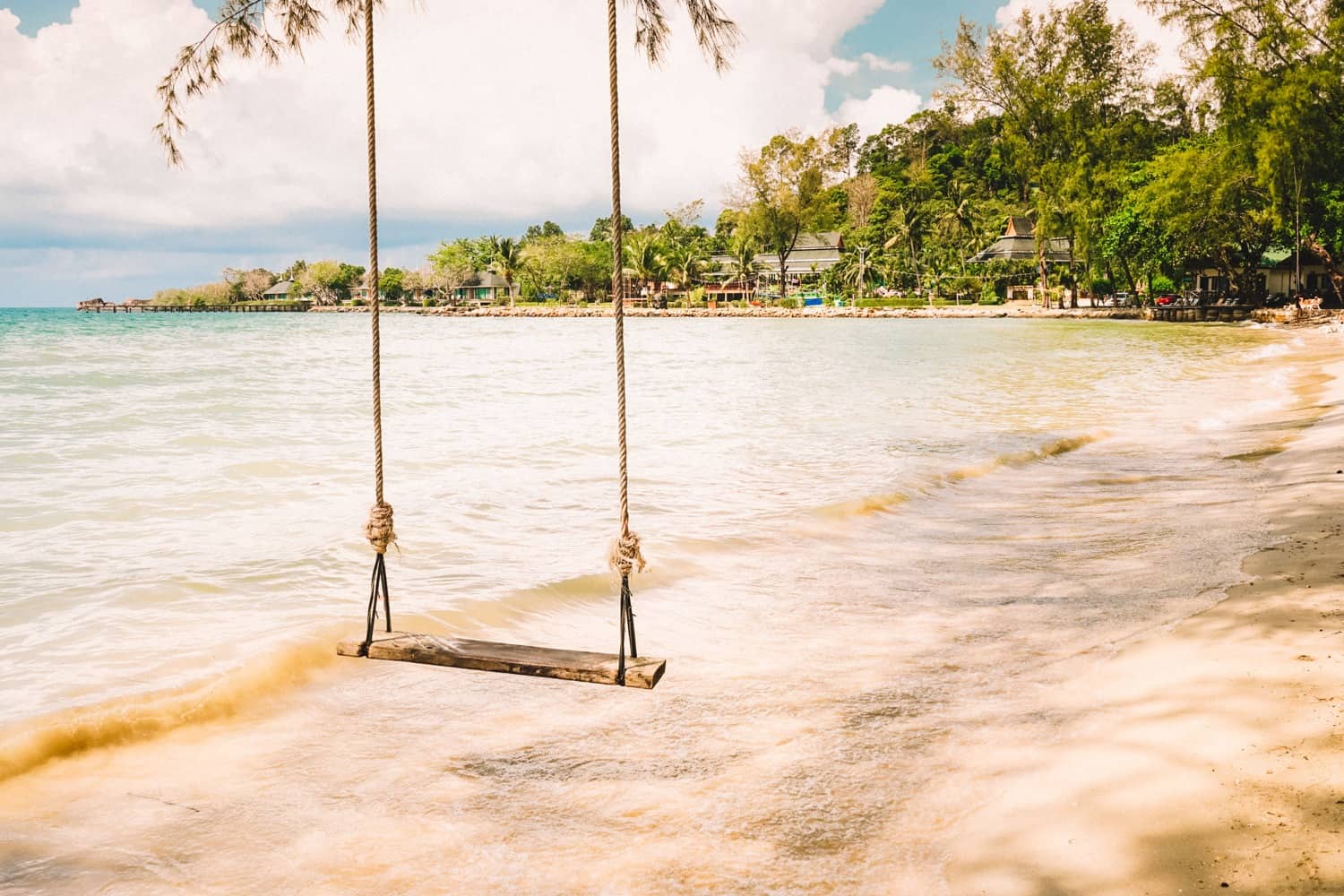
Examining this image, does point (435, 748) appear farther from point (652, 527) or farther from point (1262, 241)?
point (1262, 241)

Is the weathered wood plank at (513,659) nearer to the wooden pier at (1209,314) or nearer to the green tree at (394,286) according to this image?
the wooden pier at (1209,314)

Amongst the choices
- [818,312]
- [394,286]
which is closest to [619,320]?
[818,312]

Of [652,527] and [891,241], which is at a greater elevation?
[891,241]

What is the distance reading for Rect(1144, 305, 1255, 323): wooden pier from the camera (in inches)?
1596

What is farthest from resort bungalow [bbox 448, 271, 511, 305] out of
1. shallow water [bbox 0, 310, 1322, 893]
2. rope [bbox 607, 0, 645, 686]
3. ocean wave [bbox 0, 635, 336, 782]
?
rope [bbox 607, 0, 645, 686]

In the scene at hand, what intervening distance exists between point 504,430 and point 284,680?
9.07m

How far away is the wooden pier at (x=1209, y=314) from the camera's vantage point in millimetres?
40531

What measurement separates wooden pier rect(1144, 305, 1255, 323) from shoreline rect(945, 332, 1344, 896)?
42.6 m

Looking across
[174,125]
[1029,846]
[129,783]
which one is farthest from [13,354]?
[1029,846]

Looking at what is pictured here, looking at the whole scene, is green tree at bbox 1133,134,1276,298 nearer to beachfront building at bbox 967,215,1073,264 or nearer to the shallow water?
beachfront building at bbox 967,215,1073,264

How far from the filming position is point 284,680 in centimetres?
418

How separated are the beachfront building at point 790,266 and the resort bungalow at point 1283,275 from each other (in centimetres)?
3686

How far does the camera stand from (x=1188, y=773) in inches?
101

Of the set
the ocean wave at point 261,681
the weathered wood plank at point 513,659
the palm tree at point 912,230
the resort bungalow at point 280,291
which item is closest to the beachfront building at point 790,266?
the palm tree at point 912,230
